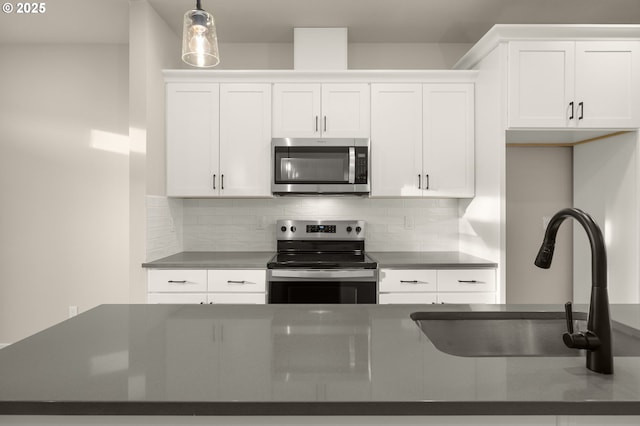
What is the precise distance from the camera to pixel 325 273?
2717 mm

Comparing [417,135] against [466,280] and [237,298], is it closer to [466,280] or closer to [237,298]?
[466,280]

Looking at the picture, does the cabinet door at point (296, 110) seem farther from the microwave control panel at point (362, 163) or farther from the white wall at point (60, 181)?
the white wall at point (60, 181)

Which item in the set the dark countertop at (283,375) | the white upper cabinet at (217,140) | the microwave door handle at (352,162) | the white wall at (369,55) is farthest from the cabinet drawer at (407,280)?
the white wall at (369,55)

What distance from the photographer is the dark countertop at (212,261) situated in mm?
2756

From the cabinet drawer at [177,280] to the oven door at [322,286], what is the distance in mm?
476

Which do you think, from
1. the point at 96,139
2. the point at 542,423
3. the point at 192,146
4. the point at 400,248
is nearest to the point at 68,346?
the point at 542,423

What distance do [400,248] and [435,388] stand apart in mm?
2729

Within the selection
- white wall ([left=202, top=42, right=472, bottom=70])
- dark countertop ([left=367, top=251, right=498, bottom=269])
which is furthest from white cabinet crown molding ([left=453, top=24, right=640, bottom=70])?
dark countertop ([left=367, top=251, right=498, bottom=269])

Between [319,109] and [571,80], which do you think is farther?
[319,109]

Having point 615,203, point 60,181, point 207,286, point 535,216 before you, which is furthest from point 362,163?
point 60,181

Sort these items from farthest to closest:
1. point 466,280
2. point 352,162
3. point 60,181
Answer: point 60,181 → point 352,162 → point 466,280

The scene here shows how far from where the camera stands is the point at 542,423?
30.0 inches

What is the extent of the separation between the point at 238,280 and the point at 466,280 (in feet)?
5.07

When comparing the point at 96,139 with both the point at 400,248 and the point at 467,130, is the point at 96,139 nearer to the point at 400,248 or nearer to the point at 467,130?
the point at 400,248
